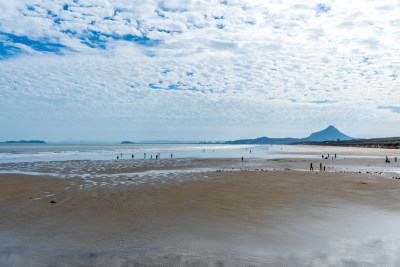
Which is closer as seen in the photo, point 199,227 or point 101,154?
point 199,227

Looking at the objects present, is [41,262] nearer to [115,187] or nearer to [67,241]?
[67,241]

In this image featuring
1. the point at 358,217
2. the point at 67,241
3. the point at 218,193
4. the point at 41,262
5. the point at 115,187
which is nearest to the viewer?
the point at 41,262

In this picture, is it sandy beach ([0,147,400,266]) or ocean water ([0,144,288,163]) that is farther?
ocean water ([0,144,288,163])

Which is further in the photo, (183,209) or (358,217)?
(183,209)

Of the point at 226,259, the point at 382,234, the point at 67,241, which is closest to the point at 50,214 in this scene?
the point at 67,241

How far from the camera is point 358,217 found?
10.8m

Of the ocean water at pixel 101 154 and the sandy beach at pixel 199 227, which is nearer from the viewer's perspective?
the sandy beach at pixel 199 227

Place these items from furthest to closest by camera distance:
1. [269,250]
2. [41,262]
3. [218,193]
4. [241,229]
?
1. [218,193]
2. [241,229]
3. [269,250]
4. [41,262]

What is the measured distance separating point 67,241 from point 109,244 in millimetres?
1359

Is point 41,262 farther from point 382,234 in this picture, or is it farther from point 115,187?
point 115,187

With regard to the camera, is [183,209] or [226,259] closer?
[226,259]

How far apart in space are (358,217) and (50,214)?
12471 mm

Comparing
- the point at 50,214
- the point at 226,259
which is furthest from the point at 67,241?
the point at 226,259

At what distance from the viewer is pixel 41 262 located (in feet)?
21.9
